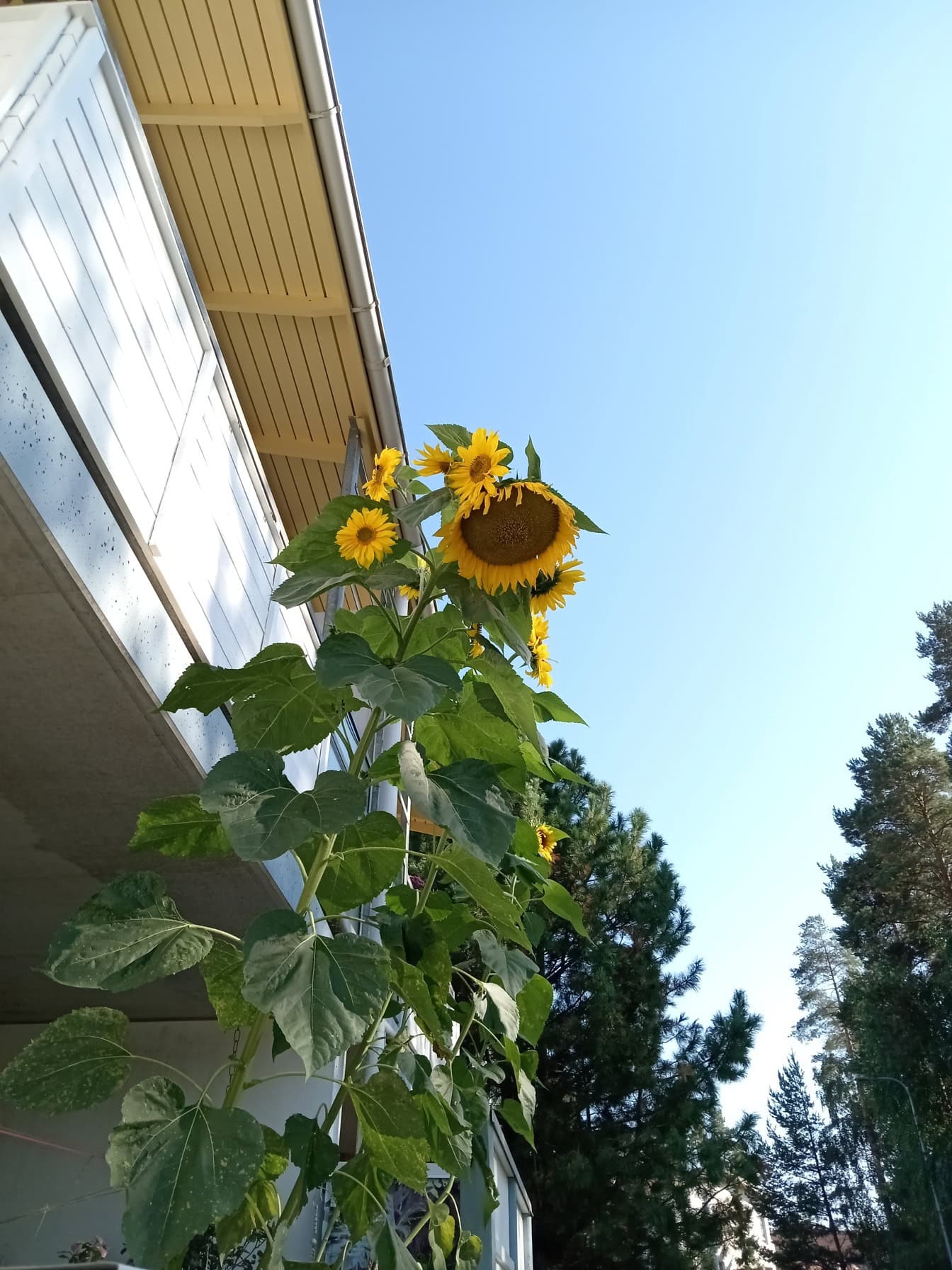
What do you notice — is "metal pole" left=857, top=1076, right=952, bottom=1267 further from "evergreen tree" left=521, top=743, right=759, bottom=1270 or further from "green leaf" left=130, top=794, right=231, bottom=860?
"green leaf" left=130, top=794, right=231, bottom=860

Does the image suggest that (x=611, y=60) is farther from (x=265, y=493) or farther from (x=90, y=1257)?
(x=90, y=1257)

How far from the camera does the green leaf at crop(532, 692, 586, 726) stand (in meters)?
1.58

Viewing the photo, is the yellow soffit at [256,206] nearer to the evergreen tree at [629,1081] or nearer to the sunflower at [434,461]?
the sunflower at [434,461]

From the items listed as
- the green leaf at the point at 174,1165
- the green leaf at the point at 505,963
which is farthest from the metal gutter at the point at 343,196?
the green leaf at the point at 174,1165

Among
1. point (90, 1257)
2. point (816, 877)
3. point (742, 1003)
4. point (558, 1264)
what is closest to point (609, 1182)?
point (558, 1264)

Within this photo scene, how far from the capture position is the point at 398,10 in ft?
21.2

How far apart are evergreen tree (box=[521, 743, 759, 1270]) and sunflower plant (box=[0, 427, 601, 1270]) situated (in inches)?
335

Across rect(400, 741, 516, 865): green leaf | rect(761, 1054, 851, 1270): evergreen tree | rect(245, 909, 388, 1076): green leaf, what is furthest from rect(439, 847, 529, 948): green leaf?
rect(761, 1054, 851, 1270): evergreen tree

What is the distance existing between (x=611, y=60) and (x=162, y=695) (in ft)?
26.7

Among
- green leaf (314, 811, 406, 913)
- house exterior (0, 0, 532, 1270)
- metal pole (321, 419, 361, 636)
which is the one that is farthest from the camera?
metal pole (321, 419, 361, 636)

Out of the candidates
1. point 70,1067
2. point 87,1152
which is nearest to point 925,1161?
point 87,1152

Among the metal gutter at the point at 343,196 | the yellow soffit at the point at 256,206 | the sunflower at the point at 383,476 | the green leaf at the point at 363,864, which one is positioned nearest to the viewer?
the green leaf at the point at 363,864

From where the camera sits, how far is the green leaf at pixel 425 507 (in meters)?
1.41

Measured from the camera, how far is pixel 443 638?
1.47 metres
